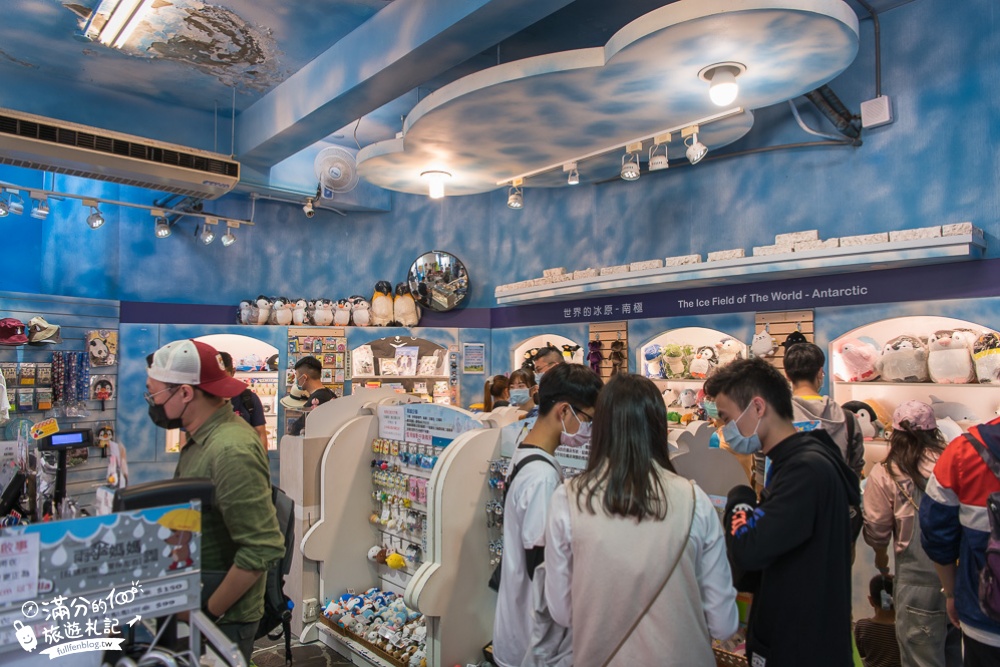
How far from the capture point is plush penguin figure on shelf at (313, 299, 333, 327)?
865 cm

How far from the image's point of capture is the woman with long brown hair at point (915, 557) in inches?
130

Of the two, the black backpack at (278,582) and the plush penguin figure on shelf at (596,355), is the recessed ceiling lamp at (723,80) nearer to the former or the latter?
the plush penguin figure on shelf at (596,355)

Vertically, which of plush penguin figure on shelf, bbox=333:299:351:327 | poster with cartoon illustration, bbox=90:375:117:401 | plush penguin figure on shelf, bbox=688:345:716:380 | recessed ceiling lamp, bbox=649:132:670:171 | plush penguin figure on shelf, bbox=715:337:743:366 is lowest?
poster with cartoon illustration, bbox=90:375:117:401

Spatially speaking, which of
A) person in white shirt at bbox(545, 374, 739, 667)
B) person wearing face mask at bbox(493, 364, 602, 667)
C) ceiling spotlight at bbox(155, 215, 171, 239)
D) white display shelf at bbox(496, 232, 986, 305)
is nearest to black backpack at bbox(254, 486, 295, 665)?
person wearing face mask at bbox(493, 364, 602, 667)

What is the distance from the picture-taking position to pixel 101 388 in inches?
301

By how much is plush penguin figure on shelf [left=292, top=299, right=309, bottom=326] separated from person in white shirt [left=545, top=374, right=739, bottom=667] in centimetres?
716

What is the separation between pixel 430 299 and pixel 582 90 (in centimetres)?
469

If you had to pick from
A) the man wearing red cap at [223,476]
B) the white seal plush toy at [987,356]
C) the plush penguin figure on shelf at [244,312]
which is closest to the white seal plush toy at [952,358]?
the white seal plush toy at [987,356]

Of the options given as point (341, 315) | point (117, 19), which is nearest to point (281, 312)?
point (341, 315)

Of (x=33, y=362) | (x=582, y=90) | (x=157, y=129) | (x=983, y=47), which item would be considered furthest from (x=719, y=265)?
(x=33, y=362)

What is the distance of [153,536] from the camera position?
1.41m

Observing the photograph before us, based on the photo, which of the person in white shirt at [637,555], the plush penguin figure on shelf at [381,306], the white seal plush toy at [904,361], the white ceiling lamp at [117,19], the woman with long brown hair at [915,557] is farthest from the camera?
the plush penguin figure on shelf at [381,306]

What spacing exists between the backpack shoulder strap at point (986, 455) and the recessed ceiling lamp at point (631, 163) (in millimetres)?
3632

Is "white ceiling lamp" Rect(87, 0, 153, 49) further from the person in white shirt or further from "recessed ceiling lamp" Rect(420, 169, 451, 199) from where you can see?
the person in white shirt
